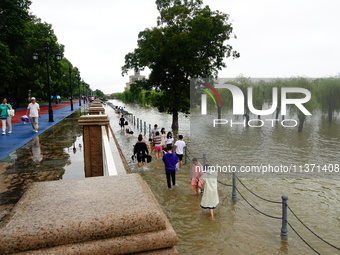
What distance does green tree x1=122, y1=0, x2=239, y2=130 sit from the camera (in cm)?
2306

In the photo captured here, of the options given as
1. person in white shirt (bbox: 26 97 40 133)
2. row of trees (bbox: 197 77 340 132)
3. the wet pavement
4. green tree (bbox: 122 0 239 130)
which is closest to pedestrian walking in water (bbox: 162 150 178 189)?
the wet pavement

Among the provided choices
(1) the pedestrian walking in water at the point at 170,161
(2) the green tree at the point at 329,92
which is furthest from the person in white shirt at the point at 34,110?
(2) the green tree at the point at 329,92

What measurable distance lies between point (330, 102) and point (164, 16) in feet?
73.9

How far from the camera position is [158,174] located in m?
11.2

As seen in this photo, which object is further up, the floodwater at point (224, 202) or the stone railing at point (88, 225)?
the stone railing at point (88, 225)

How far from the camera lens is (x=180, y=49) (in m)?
23.2

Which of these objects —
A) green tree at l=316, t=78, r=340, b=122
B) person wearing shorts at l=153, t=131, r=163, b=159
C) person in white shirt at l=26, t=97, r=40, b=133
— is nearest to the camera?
person wearing shorts at l=153, t=131, r=163, b=159

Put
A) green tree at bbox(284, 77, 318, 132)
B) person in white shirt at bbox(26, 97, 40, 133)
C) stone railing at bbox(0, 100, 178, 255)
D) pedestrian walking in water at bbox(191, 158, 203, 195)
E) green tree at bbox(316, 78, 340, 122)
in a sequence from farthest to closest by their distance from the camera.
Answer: green tree at bbox(316, 78, 340, 122) → green tree at bbox(284, 77, 318, 132) → person in white shirt at bbox(26, 97, 40, 133) → pedestrian walking in water at bbox(191, 158, 203, 195) → stone railing at bbox(0, 100, 178, 255)

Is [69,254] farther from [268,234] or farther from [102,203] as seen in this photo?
[268,234]

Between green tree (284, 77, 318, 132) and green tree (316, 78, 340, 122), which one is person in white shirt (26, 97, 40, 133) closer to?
green tree (284, 77, 318, 132)

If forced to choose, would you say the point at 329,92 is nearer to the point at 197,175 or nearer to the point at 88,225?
the point at 197,175

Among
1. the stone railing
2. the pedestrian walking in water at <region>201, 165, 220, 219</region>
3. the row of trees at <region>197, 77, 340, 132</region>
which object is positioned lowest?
the pedestrian walking in water at <region>201, 165, 220, 219</region>

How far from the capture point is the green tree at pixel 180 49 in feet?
75.7

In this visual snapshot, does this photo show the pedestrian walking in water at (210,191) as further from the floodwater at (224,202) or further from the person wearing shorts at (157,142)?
the person wearing shorts at (157,142)
